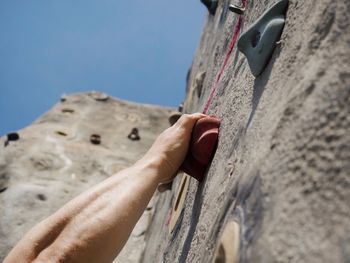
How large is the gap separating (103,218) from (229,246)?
0.46 meters

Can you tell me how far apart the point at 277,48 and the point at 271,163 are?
0.99 feet

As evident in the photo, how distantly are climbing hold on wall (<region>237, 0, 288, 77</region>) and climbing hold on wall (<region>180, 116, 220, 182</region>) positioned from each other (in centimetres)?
30

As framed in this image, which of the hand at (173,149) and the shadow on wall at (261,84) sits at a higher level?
the shadow on wall at (261,84)

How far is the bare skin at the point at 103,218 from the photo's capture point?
1.08m

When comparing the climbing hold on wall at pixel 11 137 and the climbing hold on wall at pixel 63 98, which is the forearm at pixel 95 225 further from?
the climbing hold on wall at pixel 63 98

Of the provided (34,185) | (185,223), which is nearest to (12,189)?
(34,185)

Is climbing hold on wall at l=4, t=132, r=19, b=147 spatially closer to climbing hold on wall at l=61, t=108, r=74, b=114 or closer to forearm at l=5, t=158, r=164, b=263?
climbing hold on wall at l=61, t=108, r=74, b=114

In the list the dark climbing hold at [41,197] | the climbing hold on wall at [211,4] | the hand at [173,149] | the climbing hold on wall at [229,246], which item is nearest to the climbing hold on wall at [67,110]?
the dark climbing hold at [41,197]

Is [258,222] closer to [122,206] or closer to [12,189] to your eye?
[122,206]

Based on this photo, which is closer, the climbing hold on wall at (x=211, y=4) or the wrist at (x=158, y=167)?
the wrist at (x=158, y=167)

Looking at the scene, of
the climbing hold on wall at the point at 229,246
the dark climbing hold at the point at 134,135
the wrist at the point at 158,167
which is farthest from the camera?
the dark climbing hold at the point at 134,135

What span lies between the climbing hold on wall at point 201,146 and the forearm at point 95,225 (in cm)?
12

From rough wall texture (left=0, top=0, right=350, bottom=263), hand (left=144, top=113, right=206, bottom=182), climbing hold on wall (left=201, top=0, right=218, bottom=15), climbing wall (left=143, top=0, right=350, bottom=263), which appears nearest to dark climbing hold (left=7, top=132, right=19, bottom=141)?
climbing hold on wall (left=201, top=0, right=218, bottom=15)

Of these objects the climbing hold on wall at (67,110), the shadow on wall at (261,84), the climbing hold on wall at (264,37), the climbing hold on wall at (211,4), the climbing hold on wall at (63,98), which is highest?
the climbing hold on wall at (264,37)
